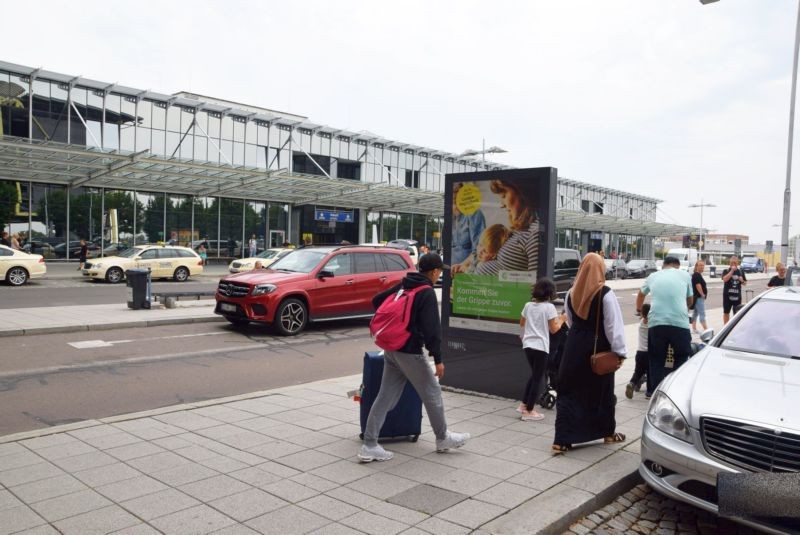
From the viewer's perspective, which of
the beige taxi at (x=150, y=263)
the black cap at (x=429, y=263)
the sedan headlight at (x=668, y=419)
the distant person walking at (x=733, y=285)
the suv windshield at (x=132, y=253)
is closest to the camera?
the sedan headlight at (x=668, y=419)

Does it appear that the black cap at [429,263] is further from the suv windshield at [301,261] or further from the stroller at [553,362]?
the suv windshield at [301,261]

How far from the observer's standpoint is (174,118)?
1432 inches

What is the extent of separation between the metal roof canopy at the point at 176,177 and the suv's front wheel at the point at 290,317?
588 inches

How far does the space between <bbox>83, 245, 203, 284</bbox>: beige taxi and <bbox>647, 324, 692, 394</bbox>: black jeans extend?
22.4m

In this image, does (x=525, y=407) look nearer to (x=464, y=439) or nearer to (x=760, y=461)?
(x=464, y=439)

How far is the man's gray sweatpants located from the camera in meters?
5.06

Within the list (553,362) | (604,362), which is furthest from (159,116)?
(604,362)

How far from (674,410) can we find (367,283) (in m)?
10.1

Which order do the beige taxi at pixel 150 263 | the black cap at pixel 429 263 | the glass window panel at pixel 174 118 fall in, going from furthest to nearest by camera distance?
the glass window panel at pixel 174 118, the beige taxi at pixel 150 263, the black cap at pixel 429 263

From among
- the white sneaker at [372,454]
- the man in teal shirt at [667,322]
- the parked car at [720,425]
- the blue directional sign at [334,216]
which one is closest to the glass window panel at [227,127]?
the blue directional sign at [334,216]

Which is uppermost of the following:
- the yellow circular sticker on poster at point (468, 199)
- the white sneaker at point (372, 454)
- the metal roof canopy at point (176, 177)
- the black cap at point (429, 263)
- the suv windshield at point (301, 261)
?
the metal roof canopy at point (176, 177)

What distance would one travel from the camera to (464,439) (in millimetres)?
5371

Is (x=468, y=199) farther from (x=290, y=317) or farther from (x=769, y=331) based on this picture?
(x=290, y=317)

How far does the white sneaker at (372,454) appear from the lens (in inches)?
200
